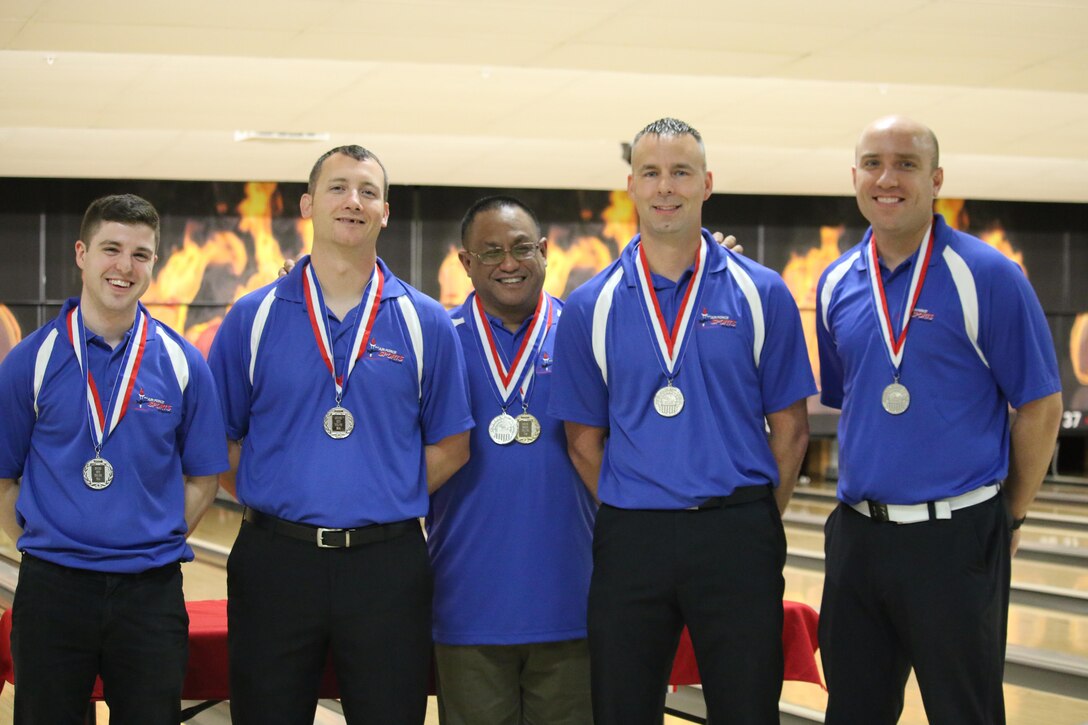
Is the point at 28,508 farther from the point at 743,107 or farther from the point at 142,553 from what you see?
the point at 743,107

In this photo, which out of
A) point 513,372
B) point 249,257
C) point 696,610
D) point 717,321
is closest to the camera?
point 696,610

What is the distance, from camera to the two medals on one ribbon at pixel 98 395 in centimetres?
243

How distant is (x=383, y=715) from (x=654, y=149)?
127 cm

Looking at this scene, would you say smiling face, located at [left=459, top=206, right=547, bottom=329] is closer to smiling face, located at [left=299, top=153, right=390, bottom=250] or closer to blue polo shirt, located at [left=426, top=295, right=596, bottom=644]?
blue polo shirt, located at [left=426, top=295, right=596, bottom=644]

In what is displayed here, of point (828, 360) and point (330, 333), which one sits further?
point (828, 360)

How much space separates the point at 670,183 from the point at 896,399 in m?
0.64

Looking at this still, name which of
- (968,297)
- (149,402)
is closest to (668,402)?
(968,297)

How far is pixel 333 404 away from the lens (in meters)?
2.46

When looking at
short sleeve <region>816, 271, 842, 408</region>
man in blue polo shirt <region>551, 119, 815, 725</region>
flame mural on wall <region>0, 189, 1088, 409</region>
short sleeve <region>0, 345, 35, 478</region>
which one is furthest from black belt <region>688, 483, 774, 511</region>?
flame mural on wall <region>0, 189, 1088, 409</region>

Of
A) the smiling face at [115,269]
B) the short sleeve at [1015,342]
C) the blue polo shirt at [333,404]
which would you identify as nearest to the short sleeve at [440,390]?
the blue polo shirt at [333,404]

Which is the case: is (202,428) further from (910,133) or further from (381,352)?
(910,133)

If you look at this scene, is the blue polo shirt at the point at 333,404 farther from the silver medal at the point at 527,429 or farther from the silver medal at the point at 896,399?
the silver medal at the point at 896,399

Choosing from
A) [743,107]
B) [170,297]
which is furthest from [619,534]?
[170,297]

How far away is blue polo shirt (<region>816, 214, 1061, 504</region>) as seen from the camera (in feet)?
8.03
